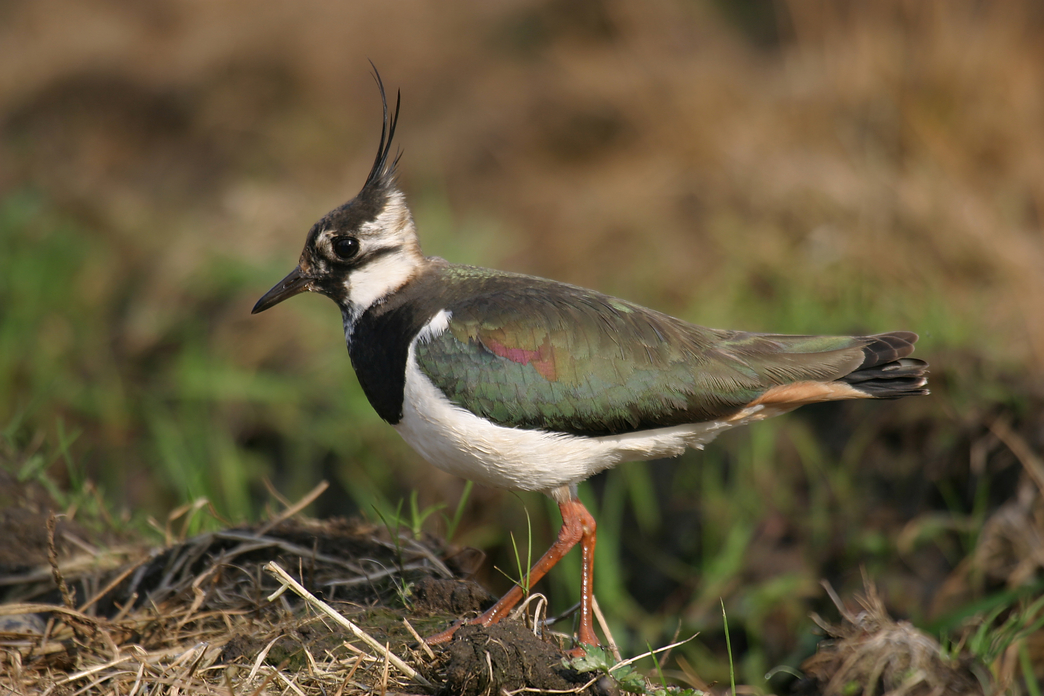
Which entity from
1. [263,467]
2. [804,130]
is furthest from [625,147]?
[263,467]

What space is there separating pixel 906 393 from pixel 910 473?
2221 millimetres

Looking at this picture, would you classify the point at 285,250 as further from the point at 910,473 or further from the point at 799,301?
the point at 910,473

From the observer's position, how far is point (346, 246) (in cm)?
405

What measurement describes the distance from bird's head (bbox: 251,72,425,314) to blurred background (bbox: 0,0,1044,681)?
0.92 m

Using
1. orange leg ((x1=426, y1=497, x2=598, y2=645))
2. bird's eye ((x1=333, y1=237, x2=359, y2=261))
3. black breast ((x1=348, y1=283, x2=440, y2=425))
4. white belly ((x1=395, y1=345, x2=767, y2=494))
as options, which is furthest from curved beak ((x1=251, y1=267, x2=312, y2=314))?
orange leg ((x1=426, y1=497, x2=598, y2=645))

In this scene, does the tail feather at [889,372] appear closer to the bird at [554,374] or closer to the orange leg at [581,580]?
the bird at [554,374]

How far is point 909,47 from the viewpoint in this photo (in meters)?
8.55

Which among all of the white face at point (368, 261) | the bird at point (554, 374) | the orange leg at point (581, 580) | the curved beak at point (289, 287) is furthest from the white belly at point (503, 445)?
the curved beak at point (289, 287)

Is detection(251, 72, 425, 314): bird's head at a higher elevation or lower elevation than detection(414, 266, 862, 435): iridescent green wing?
higher

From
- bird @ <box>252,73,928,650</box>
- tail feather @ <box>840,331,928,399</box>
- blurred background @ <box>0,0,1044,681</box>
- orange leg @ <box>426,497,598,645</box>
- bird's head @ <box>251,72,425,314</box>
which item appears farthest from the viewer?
blurred background @ <box>0,0,1044,681</box>

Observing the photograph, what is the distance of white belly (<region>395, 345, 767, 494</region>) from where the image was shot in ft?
11.5

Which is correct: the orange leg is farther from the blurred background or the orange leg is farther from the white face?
the white face

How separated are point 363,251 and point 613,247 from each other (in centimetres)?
471

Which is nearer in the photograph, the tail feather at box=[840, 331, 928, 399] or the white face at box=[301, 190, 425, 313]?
the tail feather at box=[840, 331, 928, 399]
